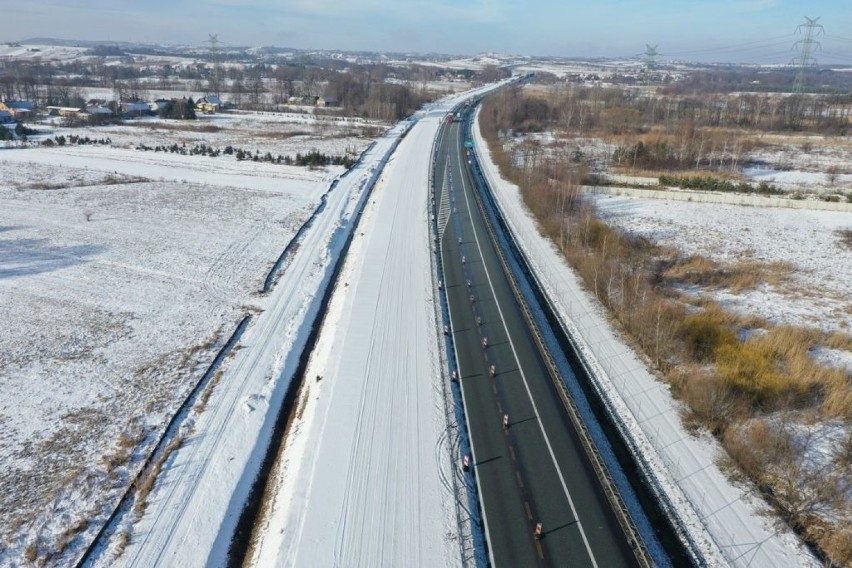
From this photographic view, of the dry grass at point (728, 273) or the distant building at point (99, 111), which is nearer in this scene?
the dry grass at point (728, 273)

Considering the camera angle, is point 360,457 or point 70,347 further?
point 70,347

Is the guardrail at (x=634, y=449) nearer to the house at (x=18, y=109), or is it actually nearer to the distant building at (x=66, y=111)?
the distant building at (x=66, y=111)

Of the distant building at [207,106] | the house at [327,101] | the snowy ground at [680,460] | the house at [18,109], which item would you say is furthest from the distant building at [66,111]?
the snowy ground at [680,460]

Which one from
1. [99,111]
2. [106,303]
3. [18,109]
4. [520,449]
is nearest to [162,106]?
[99,111]

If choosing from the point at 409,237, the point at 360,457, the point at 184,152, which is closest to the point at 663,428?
the point at 360,457

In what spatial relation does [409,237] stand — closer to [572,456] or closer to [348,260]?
[348,260]

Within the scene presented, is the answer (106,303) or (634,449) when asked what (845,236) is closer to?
(634,449)

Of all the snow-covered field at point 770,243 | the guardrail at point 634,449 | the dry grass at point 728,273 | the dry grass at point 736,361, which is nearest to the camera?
the guardrail at point 634,449
